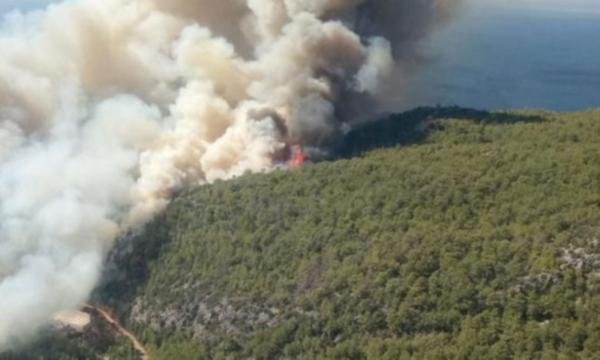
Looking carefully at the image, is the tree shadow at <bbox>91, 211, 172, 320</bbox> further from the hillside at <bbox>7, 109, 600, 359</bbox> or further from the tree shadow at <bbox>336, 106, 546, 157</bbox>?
the tree shadow at <bbox>336, 106, 546, 157</bbox>

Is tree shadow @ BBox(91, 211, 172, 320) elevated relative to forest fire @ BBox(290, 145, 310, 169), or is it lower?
lower

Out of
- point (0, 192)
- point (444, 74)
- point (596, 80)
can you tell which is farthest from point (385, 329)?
point (596, 80)

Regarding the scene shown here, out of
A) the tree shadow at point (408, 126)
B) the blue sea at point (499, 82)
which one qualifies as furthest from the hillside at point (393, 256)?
the blue sea at point (499, 82)

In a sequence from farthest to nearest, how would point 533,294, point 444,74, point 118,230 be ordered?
point 444,74 < point 118,230 < point 533,294

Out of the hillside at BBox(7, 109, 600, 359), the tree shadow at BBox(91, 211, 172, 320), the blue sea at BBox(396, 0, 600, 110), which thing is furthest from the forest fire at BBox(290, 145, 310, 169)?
the blue sea at BBox(396, 0, 600, 110)

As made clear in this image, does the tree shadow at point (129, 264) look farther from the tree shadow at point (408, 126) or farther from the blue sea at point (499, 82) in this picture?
the blue sea at point (499, 82)

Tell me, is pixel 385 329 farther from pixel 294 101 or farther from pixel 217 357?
pixel 294 101
